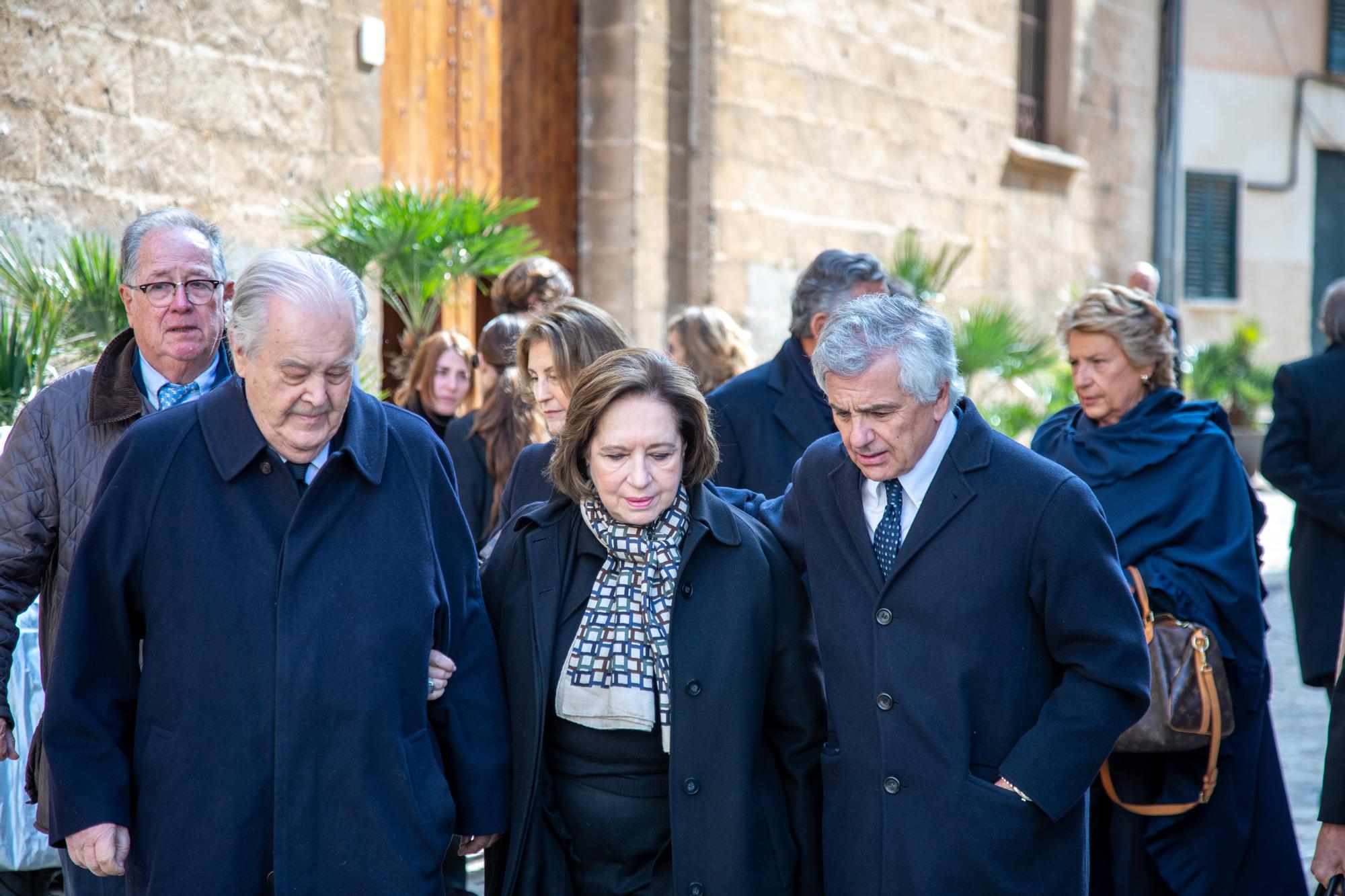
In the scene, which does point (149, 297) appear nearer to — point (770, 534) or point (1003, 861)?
point (770, 534)

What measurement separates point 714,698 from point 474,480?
2.10m

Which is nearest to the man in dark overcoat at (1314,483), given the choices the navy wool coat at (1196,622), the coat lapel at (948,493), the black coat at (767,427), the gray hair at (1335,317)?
the gray hair at (1335,317)

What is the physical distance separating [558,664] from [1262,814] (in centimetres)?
224

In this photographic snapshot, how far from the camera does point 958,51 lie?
40.9 feet

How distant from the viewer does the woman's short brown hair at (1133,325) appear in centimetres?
409

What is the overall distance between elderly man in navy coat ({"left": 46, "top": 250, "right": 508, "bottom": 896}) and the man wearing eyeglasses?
16.0 inches

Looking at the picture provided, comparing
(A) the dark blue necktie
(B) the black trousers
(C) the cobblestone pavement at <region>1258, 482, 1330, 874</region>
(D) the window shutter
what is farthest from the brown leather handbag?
(D) the window shutter

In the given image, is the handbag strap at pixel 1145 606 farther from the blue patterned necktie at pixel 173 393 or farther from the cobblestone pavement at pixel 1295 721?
the blue patterned necktie at pixel 173 393

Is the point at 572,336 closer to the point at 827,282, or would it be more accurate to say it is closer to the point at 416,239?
the point at 827,282

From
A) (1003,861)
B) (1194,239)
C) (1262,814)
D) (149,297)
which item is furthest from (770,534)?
(1194,239)

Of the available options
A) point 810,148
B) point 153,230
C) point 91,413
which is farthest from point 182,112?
point 810,148

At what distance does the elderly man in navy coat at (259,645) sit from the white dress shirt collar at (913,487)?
0.90 meters

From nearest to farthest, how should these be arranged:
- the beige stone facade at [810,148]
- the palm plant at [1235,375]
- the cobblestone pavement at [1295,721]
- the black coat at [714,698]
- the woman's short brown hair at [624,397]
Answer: the black coat at [714,698] < the woman's short brown hair at [624,397] < the cobblestone pavement at [1295,721] < the beige stone facade at [810,148] < the palm plant at [1235,375]

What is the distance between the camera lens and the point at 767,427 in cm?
425
